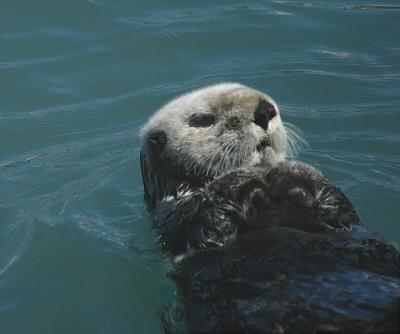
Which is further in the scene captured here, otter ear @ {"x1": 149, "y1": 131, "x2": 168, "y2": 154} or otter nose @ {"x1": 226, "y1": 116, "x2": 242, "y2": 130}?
otter ear @ {"x1": 149, "y1": 131, "x2": 168, "y2": 154}

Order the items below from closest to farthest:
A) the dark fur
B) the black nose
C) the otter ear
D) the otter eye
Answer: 1. the dark fur
2. the black nose
3. the otter eye
4. the otter ear

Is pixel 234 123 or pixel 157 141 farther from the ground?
pixel 234 123

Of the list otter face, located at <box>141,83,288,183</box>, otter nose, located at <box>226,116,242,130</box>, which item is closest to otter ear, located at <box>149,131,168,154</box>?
otter face, located at <box>141,83,288,183</box>

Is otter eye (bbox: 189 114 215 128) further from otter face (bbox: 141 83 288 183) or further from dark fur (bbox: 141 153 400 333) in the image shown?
dark fur (bbox: 141 153 400 333)

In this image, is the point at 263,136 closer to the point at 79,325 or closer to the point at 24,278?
the point at 79,325

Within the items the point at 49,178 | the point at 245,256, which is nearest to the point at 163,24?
the point at 49,178

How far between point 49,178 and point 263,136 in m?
2.68

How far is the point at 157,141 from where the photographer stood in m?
4.97

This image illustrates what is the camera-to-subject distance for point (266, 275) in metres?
3.80

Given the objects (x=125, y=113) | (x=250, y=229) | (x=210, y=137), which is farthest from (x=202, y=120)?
(x=125, y=113)

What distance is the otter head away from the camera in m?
4.66

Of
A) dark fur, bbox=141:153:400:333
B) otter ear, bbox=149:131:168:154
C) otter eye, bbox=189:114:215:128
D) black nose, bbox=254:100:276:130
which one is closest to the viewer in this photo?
dark fur, bbox=141:153:400:333

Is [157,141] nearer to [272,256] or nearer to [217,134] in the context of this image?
[217,134]

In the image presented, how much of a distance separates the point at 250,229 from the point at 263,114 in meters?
0.74
